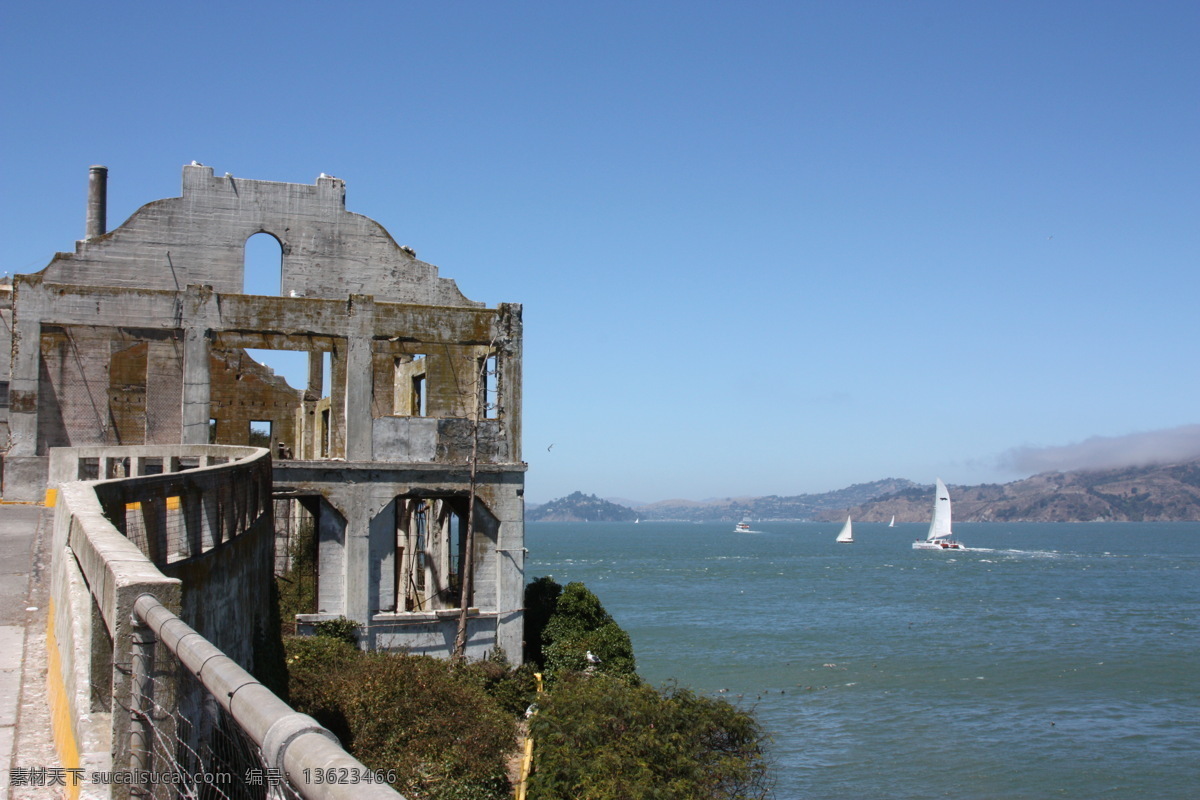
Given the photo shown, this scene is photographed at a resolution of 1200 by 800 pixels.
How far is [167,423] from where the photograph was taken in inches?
1168

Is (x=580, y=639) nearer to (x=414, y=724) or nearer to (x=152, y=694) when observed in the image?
(x=414, y=724)

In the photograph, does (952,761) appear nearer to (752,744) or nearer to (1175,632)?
(752,744)

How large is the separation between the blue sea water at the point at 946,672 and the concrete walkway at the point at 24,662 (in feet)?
70.7

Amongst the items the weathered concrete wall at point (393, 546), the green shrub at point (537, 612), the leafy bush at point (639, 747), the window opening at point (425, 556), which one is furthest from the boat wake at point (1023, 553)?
the leafy bush at point (639, 747)

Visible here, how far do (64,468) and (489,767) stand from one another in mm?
11261

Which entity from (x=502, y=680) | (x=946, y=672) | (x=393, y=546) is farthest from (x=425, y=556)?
(x=946, y=672)

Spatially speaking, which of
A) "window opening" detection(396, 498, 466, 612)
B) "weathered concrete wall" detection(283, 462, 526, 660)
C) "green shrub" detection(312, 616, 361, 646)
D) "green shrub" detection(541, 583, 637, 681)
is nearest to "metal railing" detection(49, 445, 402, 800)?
"green shrub" detection(312, 616, 361, 646)

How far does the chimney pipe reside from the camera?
3750cm

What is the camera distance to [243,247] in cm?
→ 3194

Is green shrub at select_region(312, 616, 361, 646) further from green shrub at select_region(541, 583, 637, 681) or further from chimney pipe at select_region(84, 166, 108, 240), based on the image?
chimney pipe at select_region(84, 166, 108, 240)

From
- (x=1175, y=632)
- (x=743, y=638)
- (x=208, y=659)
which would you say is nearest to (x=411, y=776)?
(x=208, y=659)

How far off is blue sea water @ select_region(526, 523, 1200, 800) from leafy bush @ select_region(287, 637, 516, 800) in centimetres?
1222

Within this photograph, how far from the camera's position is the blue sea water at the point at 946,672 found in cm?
3466

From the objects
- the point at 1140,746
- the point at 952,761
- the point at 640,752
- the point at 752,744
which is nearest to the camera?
the point at 640,752
